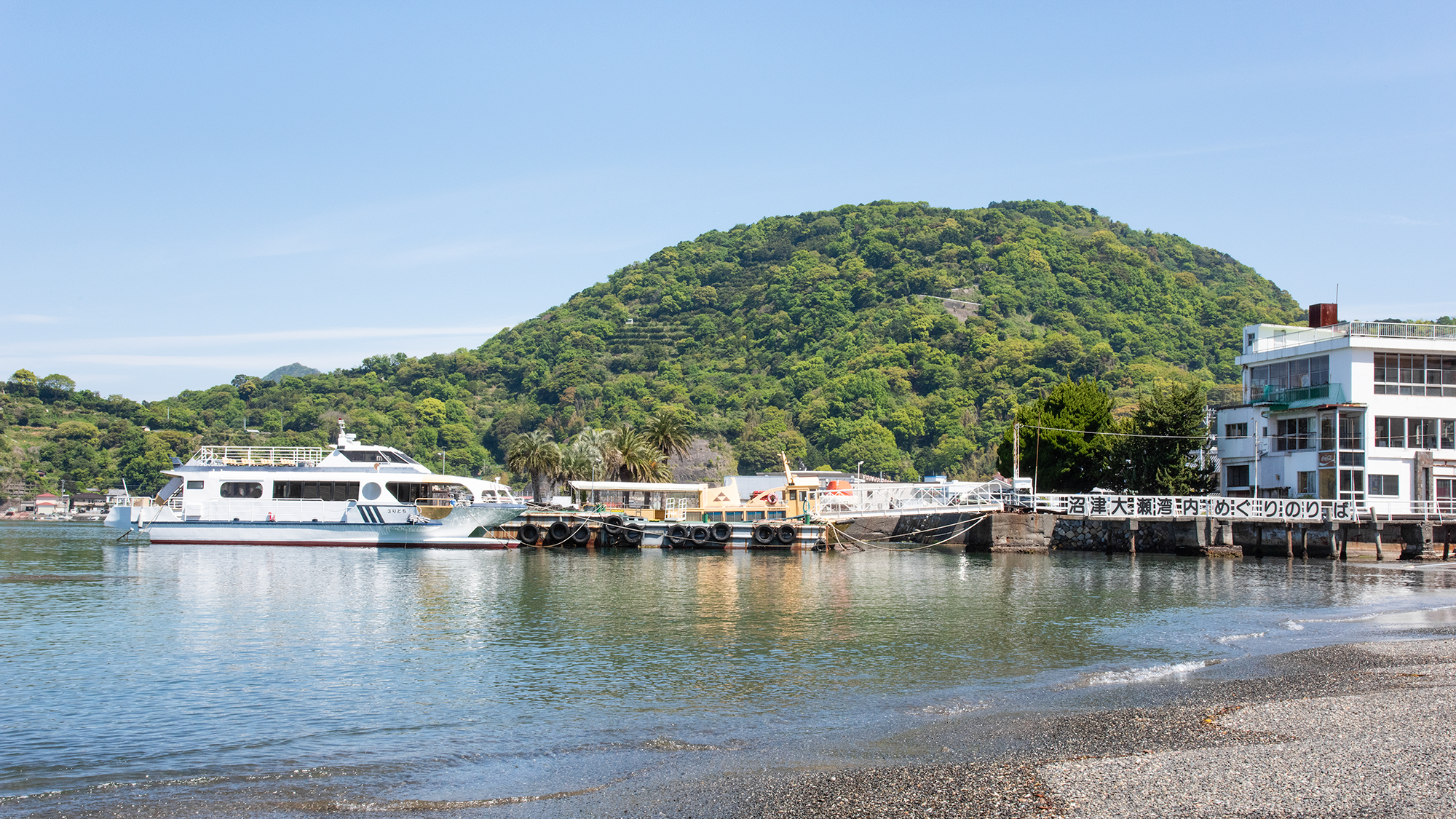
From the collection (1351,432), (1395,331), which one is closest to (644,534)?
(1351,432)

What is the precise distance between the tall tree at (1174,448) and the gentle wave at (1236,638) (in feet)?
137

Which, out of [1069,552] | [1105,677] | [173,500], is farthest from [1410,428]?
[173,500]

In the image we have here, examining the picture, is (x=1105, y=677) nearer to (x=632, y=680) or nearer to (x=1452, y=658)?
(x=1452, y=658)

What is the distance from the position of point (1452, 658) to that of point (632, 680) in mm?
16544

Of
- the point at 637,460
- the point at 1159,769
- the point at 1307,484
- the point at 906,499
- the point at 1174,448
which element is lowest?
the point at 1159,769

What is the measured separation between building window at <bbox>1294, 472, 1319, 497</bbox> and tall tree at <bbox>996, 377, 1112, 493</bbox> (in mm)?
12645

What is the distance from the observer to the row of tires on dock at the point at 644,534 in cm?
6056

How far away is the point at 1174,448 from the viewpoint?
67062 millimetres

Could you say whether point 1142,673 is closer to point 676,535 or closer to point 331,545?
point 676,535

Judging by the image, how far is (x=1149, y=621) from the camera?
29781 millimetres

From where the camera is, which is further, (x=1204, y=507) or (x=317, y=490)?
(x=317, y=490)

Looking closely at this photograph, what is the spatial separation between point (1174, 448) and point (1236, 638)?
43.5m

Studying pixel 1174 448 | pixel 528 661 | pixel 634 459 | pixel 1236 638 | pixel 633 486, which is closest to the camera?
pixel 528 661

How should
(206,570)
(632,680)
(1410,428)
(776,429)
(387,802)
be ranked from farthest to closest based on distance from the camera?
(776,429), (1410,428), (206,570), (632,680), (387,802)
